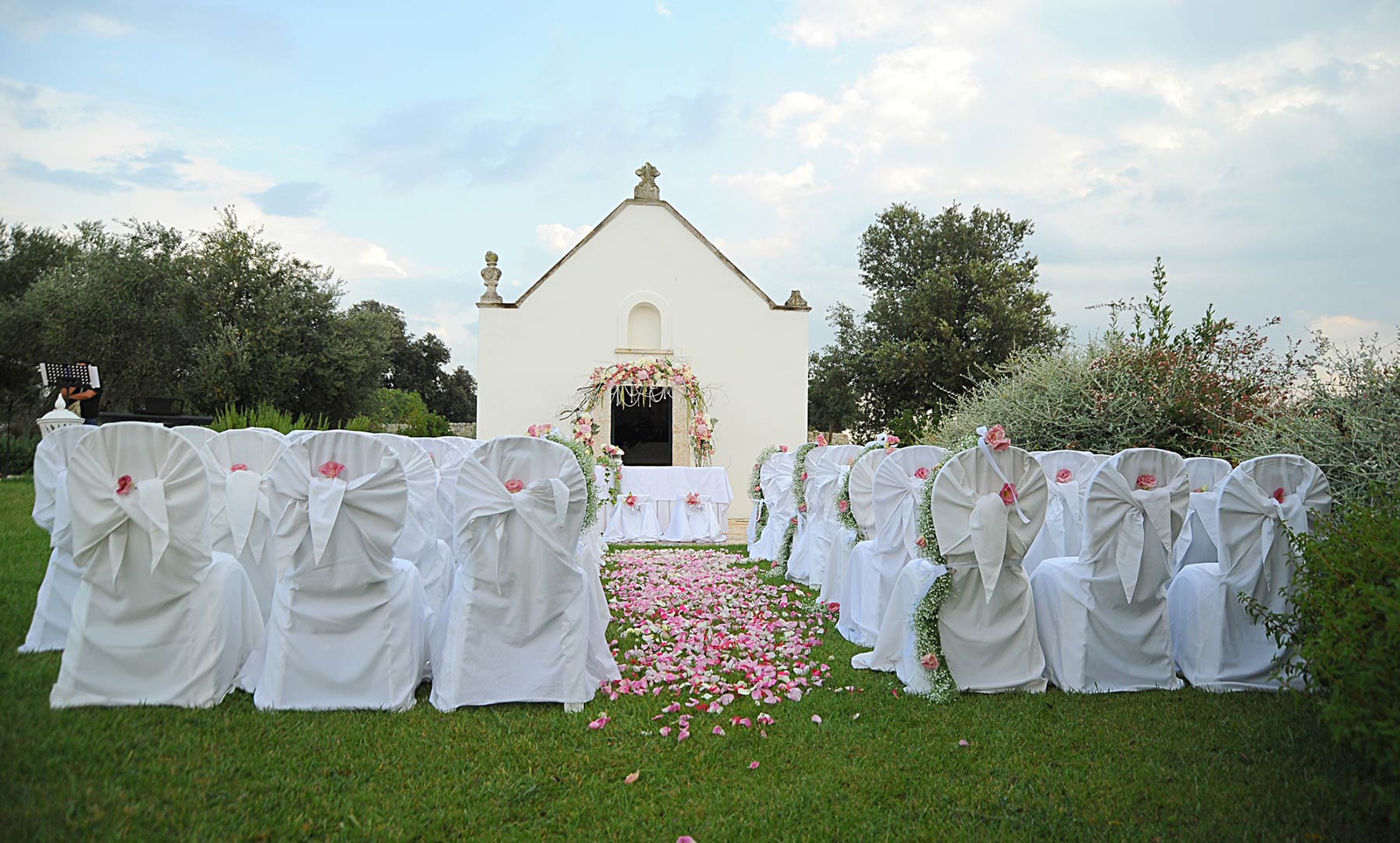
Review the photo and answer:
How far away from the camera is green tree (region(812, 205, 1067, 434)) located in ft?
70.6

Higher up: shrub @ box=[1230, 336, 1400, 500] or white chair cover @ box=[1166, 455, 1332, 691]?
shrub @ box=[1230, 336, 1400, 500]

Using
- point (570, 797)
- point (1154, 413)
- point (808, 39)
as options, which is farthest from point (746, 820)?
point (808, 39)

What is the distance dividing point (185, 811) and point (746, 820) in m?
1.80

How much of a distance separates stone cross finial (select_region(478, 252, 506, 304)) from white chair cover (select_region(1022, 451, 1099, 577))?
1099 cm

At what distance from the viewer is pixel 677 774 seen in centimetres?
285

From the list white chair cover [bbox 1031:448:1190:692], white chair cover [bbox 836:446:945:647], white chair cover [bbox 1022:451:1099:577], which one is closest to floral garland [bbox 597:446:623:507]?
white chair cover [bbox 836:446:945:647]

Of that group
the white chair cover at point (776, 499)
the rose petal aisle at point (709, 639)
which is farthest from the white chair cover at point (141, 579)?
the white chair cover at point (776, 499)

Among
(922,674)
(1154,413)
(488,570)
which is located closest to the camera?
(488,570)

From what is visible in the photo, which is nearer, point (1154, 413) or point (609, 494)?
point (609, 494)

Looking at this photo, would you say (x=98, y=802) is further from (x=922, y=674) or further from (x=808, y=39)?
(x=808, y=39)

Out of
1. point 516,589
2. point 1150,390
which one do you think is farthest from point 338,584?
point 1150,390

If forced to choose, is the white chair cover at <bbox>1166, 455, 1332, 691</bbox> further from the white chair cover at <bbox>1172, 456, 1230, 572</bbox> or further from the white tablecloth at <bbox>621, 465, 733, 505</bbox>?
the white tablecloth at <bbox>621, 465, 733, 505</bbox>

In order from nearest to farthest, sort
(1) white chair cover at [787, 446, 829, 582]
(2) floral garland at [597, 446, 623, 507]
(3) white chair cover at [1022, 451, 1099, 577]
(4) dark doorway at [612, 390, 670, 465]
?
(3) white chair cover at [1022, 451, 1099, 577], (1) white chair cover at [787, 446, 829, 582], (2) floral garland at [597, 446, 623, 507], (4) dark doorway at [612, 390, 670, 465]

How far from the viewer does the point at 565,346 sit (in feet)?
46.5
